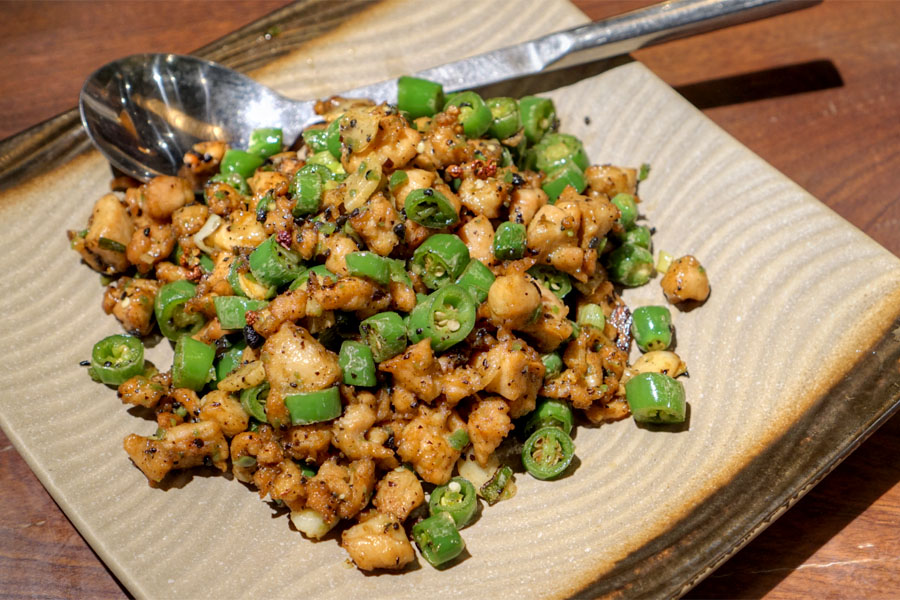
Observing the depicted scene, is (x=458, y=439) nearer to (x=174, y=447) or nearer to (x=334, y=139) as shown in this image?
(x=174, y=447)

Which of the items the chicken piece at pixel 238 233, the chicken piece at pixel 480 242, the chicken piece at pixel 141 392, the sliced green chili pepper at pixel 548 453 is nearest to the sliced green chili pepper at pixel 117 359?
the chicken piece at pixel 141 392

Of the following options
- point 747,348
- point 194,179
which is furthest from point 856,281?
point 194,179

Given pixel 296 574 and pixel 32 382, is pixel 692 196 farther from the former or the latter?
pixel 32 382

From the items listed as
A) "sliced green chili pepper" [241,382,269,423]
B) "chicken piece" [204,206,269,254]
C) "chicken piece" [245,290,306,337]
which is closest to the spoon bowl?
"chicken piece" [204,206,269,254]

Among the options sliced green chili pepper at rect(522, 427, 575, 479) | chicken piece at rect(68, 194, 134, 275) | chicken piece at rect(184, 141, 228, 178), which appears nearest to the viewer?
sliced green chili pepper at rect(522, 427, 575, 479)

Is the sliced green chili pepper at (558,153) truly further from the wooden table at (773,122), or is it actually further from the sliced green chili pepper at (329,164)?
the wooden table at (773,122)

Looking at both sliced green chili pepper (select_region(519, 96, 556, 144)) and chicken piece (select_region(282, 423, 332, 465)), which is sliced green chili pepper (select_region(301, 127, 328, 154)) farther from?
chicken piece (select_region(282, 423, 332, 465))
